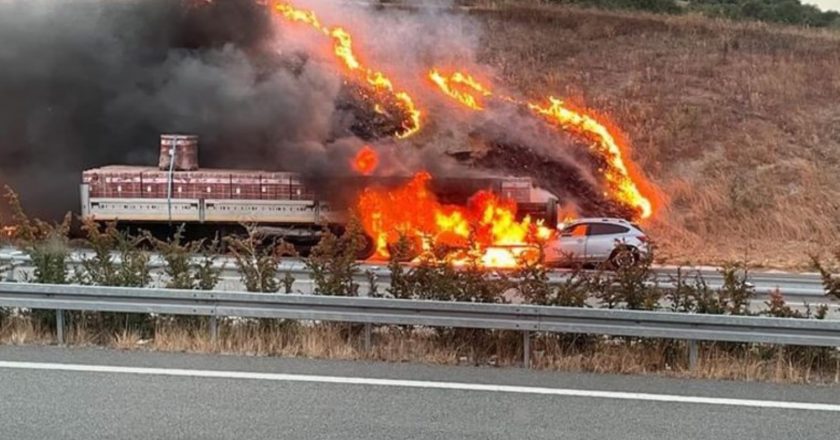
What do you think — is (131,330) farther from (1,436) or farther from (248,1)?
(248,1)

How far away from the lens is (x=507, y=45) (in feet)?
95.8

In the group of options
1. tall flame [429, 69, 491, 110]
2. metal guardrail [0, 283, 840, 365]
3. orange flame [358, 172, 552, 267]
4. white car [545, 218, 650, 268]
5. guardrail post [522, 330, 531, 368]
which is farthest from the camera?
tall flame [429, 69, 491, 110]

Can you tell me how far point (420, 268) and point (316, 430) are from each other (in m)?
2.86

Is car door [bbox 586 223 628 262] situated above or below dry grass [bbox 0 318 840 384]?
above

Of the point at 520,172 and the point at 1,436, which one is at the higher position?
the point at 520,172

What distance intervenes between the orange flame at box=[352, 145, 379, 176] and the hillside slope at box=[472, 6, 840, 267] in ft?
25.0

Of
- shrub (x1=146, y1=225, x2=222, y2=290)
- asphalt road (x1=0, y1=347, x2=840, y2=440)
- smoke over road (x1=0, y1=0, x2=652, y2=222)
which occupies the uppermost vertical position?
smoke over road (x1=0, y1=0, x2=652, y2=222)

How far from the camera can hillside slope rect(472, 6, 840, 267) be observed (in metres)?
20.5

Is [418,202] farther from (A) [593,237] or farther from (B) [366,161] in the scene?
(A) [593,237]

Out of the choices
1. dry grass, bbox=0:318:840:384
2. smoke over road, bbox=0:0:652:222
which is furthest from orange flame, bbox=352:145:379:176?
dry grass, bbox=0:318:840:384

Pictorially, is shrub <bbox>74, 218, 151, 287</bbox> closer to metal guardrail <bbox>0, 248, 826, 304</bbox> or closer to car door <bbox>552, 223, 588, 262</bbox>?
metal guardrail <bbox>0, 248, 826, 304</bbox>

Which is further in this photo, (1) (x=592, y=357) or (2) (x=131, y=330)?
(2) (x=131, y=330)

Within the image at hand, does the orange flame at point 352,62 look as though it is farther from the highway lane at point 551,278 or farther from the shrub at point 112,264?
the shrub at point 112,264

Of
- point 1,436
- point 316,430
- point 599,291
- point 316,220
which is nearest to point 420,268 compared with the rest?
point 599,291
